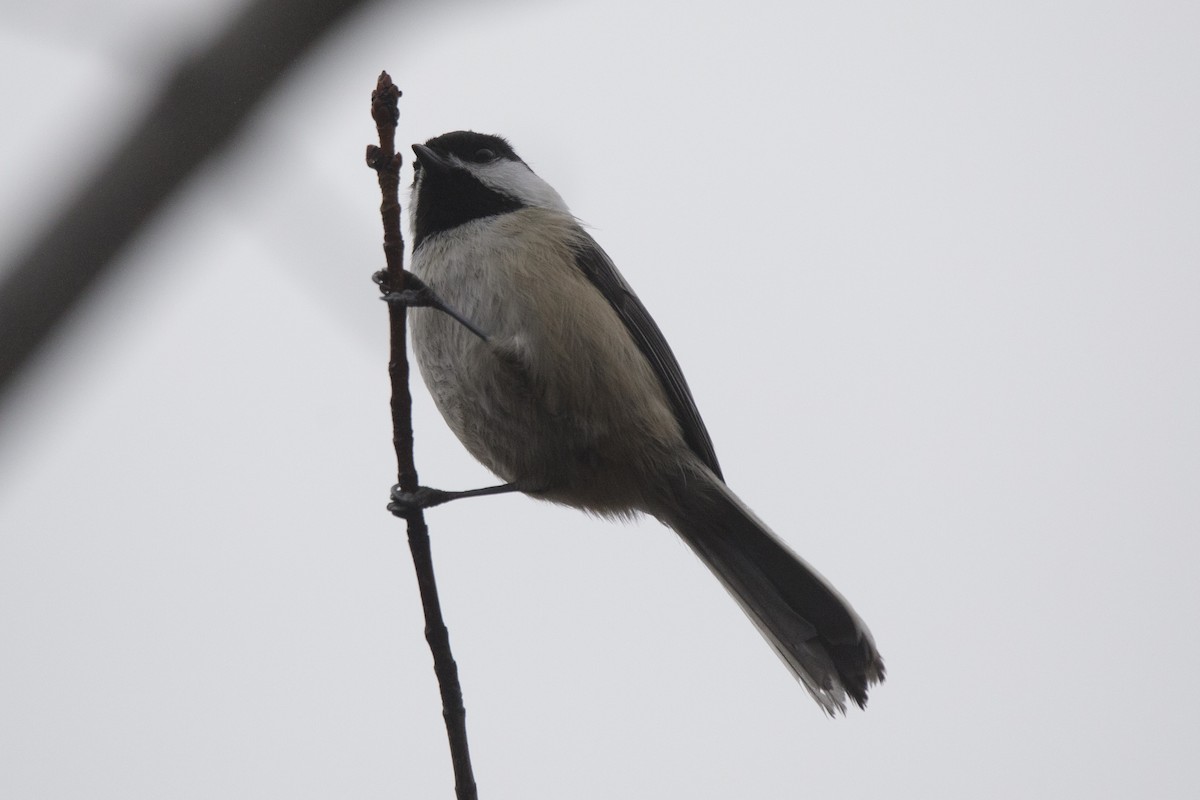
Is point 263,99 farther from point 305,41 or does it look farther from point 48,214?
point 48,214

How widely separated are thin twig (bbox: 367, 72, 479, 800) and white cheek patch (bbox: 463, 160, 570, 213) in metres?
1.49

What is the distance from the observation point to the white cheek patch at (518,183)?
4.03 m

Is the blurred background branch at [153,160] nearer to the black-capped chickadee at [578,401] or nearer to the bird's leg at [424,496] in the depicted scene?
the bird's leg at [424,496]

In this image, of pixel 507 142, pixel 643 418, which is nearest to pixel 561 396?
pixel 643 418

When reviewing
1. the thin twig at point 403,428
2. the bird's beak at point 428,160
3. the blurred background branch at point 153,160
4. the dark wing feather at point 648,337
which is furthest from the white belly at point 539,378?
the blurred background branch at point 153,160

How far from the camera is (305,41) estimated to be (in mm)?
1056

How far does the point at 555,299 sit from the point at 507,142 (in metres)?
1.10

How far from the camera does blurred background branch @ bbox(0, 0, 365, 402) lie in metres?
0.99

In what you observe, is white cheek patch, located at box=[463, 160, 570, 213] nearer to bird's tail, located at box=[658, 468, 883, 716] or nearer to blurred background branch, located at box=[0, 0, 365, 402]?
bird's tail, located at box=[658, 468, 883, 716]

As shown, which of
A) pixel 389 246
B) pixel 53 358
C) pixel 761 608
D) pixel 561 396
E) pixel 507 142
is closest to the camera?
pixel 53 358

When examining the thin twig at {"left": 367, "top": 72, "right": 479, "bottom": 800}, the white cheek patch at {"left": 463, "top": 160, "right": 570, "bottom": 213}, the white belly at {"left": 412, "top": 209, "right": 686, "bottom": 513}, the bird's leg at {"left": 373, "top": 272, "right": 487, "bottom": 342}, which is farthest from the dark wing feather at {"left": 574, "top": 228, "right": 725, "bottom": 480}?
the thin twig at {"left": 367, "top": 72, "right": 479, "bottom": 800}

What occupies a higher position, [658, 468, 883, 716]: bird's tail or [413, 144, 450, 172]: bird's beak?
[413, 144, 450, 172]: bird's beak

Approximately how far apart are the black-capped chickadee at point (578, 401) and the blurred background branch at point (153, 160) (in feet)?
6.78

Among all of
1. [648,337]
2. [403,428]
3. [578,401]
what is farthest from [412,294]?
[648,337]
